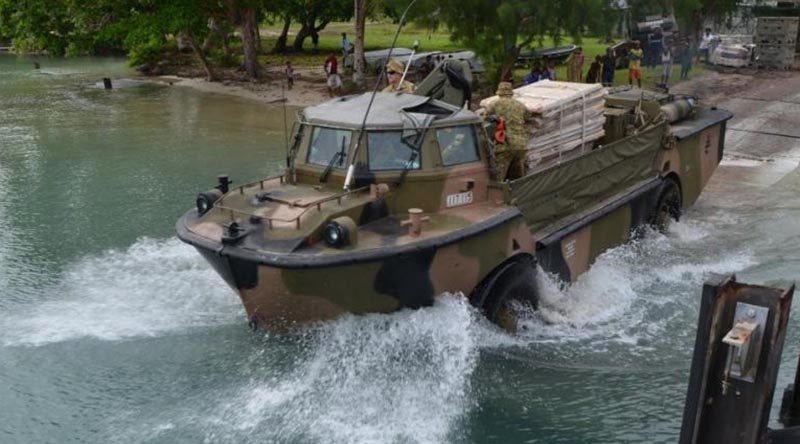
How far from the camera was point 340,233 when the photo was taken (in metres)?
6.69

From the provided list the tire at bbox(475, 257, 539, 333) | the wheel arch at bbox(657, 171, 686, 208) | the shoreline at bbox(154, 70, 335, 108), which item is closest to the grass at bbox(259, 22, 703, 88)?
the shoreline at bbox(154, 70, 335, 108)

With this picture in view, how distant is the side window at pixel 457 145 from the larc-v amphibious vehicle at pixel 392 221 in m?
0.01

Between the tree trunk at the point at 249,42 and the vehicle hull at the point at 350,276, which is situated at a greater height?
the tree trunk at the point at 249,42

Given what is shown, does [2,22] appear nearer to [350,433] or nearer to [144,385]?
[144,385]

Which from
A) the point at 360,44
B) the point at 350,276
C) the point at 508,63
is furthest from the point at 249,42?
the point at 350,276

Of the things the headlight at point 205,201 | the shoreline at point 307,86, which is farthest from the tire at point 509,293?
the shoreline at point 307,86

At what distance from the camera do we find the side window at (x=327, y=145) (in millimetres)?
7695

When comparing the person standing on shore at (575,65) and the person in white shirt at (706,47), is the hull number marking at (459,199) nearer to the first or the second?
the person standing on shore at (575,65)

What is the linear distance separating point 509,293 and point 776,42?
64.7 ft

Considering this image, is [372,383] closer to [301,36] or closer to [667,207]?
[667,207]

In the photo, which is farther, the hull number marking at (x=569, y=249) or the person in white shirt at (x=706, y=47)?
the person in white shirt at (x=706, y=47)

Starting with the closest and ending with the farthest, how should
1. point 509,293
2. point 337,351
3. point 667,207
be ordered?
point 337,351 < point 509,293 < point 667,207

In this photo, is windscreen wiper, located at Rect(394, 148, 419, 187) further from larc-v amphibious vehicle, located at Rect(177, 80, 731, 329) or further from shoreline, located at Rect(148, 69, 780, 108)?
shoreline, located at Rect(148, 69, 780, 108)

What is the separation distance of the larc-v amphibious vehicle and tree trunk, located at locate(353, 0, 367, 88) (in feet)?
48.5
